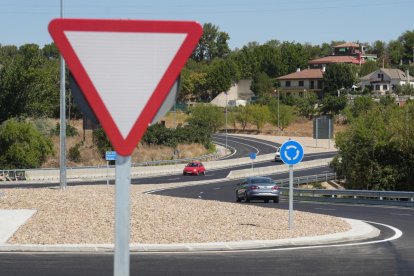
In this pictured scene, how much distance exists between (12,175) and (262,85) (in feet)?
364

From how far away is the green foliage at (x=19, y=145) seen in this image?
71.0 m

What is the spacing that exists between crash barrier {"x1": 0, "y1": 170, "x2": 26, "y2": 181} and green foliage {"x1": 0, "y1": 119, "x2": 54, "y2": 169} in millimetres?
5929

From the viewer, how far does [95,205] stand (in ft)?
77.3

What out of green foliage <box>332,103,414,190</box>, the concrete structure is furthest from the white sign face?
the concrete structure

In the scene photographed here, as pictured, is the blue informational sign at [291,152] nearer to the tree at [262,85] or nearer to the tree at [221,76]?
the tree at [221,76]

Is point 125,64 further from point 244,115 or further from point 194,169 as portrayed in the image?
point 244,115

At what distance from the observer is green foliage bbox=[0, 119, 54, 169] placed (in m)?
71.0

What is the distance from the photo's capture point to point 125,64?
4430 mm

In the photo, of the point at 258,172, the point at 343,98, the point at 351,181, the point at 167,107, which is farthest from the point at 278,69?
the point at 167,107

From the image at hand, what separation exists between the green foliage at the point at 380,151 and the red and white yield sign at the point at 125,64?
52875 mm

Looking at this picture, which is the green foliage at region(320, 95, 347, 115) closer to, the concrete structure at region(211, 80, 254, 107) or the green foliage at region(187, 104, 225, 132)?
the green foliage at region(187, 104, 225, 132)

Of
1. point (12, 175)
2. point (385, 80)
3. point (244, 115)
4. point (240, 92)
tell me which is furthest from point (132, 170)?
point (240, 92)

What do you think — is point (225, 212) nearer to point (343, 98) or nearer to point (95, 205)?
point (95, 205)

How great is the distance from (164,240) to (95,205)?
516 cm
